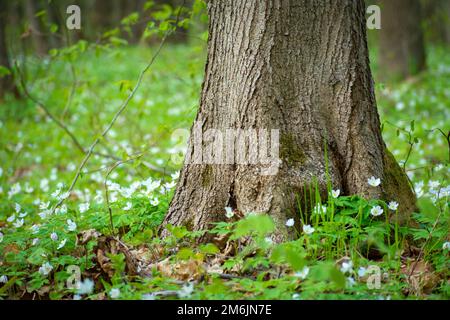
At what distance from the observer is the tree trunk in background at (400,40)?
10.3 meters

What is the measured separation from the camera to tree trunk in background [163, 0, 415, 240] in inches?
121

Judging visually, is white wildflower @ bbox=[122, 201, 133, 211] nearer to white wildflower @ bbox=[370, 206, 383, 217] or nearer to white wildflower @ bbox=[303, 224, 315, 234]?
white wildflower @ bbox=[303, 224, 315, 234]

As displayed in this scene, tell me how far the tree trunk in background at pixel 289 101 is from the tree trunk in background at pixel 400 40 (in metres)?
7.70

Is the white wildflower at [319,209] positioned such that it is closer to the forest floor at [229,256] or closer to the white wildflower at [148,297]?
the forest floor at [229,256]

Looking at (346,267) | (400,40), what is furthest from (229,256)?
(400,40)

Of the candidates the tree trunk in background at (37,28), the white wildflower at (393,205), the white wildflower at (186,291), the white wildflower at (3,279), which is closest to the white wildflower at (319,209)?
the white wildflower at (393,205)

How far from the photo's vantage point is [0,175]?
580 cm

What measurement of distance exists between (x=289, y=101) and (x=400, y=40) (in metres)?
8.16

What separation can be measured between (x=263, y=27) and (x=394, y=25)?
815 cm

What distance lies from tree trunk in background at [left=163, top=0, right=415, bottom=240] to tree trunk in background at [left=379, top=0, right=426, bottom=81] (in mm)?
7699

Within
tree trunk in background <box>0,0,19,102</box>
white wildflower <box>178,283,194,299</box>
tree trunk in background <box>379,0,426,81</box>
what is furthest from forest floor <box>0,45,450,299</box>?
tree trunk in background <box>0,0,19,102</box>

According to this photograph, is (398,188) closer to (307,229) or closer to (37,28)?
(307,229)

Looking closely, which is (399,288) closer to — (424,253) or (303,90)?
(424,253)
